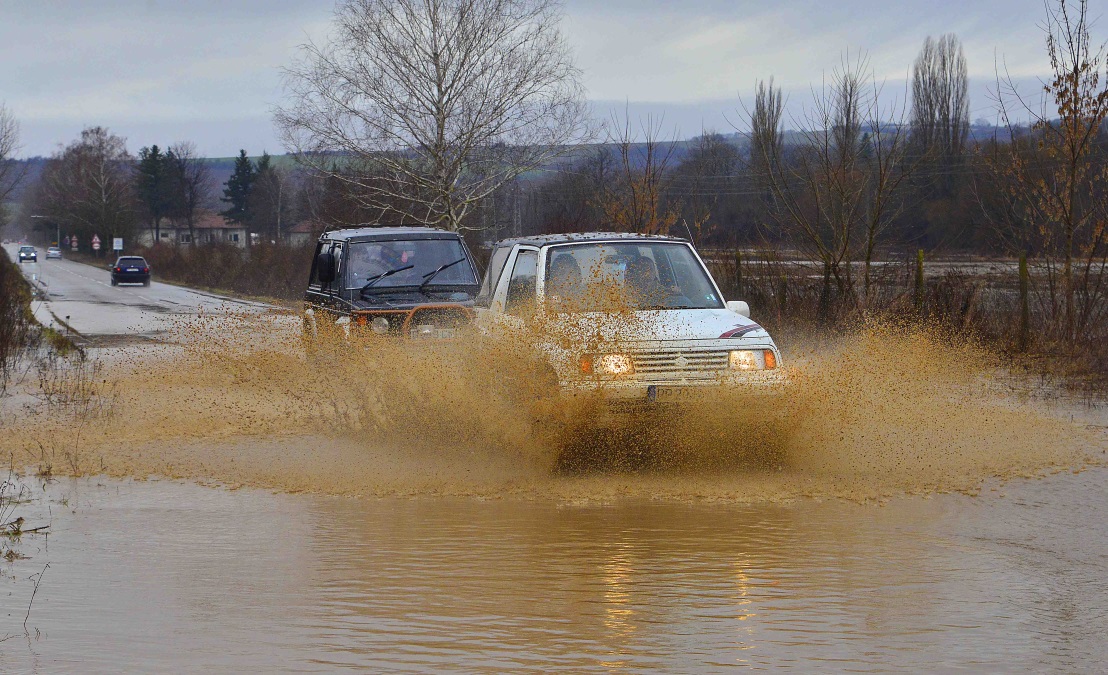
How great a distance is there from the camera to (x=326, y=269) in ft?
49.3

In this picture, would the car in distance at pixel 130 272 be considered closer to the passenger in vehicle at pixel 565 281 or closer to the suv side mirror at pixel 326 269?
the suv side mirror at pixel 326 269

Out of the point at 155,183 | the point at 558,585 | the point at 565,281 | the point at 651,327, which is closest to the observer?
the point at 558,585

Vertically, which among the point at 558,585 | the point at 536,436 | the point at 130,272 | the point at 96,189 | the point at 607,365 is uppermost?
the point at 96,189

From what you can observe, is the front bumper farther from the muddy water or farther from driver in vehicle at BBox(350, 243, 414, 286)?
driver in vehicle at BBox(350, 243, 414, 286)

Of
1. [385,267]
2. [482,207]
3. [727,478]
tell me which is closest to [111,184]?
[482,207]

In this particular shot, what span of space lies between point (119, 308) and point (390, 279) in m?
24.8

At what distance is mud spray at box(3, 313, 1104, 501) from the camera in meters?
8.64

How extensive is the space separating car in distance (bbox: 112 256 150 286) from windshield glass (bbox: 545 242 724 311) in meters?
52.4

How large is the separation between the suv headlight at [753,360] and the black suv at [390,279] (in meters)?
5.37

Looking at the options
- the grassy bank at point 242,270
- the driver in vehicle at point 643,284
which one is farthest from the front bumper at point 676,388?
the grassy bank at point 242,270

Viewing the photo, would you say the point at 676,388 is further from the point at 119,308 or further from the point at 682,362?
the point at 119,308

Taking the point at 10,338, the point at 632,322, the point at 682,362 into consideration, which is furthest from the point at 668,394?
the point at 10,338

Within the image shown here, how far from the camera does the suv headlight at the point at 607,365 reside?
8539 mm

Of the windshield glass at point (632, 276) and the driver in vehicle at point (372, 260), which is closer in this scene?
the windshield glass at point (632, 276)
